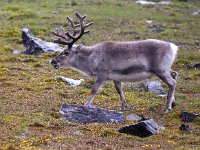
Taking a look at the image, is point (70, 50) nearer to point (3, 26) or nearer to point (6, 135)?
point (6, 135)

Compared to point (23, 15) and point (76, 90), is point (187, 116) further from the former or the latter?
point (23, 15)

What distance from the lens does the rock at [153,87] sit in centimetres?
2162

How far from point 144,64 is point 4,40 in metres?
15.1

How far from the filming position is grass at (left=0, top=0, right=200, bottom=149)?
14.7 meters

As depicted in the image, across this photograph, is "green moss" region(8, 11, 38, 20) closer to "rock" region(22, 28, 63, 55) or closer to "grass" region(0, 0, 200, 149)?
"grass" region(0, 0, 200, 149)

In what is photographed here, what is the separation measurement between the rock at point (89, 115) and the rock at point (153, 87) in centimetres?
494

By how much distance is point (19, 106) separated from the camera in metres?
17.9

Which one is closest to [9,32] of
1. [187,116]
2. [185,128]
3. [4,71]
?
[4,71]

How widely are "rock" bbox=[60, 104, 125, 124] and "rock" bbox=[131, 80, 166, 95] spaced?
16.2ft

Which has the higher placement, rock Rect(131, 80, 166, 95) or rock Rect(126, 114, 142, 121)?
rock Rect(126, 114, 142, 121)

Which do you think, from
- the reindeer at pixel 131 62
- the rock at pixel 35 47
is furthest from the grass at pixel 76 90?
the reindeer at pixel 131 62

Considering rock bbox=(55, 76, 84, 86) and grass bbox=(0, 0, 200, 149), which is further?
rock bbox=(55, 76, 84, 86)

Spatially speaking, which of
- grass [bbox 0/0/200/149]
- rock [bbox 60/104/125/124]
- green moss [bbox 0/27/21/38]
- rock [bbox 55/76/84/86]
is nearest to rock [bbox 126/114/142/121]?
rock [bbox 60/104/125/124]

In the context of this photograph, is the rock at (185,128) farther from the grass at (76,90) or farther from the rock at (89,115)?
the rock at (89,115)
